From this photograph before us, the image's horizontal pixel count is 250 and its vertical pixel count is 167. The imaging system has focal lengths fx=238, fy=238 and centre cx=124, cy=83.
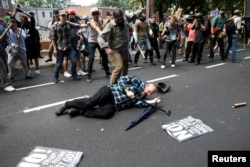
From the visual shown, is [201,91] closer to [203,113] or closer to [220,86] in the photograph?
[220,86]

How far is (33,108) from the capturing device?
179 inches

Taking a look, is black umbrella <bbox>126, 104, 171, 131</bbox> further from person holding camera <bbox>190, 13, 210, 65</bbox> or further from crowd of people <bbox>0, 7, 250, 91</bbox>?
person holding camera <bbox>190, 13, 210, 65</bbox>

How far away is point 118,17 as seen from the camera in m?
4.79

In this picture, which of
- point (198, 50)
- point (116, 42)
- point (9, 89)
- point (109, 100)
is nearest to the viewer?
point (109, 100)

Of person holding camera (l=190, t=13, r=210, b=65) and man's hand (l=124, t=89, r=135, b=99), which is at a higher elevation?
person holding camera (l=190, t=13, r=210, b=65)

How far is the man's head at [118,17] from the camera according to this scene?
15.6ft

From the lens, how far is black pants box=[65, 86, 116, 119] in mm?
3947

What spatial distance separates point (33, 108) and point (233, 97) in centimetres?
396

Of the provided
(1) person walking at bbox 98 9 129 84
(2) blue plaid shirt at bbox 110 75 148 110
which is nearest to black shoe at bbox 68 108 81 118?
(2) blue plaid shirt at bbox 110 75 148 110

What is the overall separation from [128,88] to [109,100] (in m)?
0.38

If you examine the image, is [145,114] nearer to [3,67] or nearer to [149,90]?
[149,90]

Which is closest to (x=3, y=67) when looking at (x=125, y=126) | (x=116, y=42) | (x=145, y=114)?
(x=116, y=42)

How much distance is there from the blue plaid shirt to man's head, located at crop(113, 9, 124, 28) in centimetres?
133

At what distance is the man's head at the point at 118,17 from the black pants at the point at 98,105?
161 centimetres
